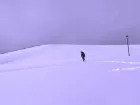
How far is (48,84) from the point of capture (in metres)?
1.70

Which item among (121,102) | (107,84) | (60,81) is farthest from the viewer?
(60,81)

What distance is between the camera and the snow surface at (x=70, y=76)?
1.45 metres

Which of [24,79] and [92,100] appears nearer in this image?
[92,100]

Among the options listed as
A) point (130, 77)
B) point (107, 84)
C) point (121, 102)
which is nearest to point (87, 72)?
point (107, 84)

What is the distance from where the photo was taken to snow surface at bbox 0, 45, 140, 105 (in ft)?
4.76

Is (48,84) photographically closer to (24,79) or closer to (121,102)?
(24,79)

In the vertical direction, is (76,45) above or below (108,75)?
above

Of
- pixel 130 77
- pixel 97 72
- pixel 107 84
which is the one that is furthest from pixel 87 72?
pixel 130 77

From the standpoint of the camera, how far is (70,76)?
182 cm

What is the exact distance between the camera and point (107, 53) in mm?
2363

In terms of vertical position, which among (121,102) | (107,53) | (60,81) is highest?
(107,53)

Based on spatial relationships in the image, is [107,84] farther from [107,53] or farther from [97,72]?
[107,53]

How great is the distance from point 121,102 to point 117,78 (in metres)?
0.38

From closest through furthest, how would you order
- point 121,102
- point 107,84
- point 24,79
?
point 121,102 < point 107,84 < point 24,79
